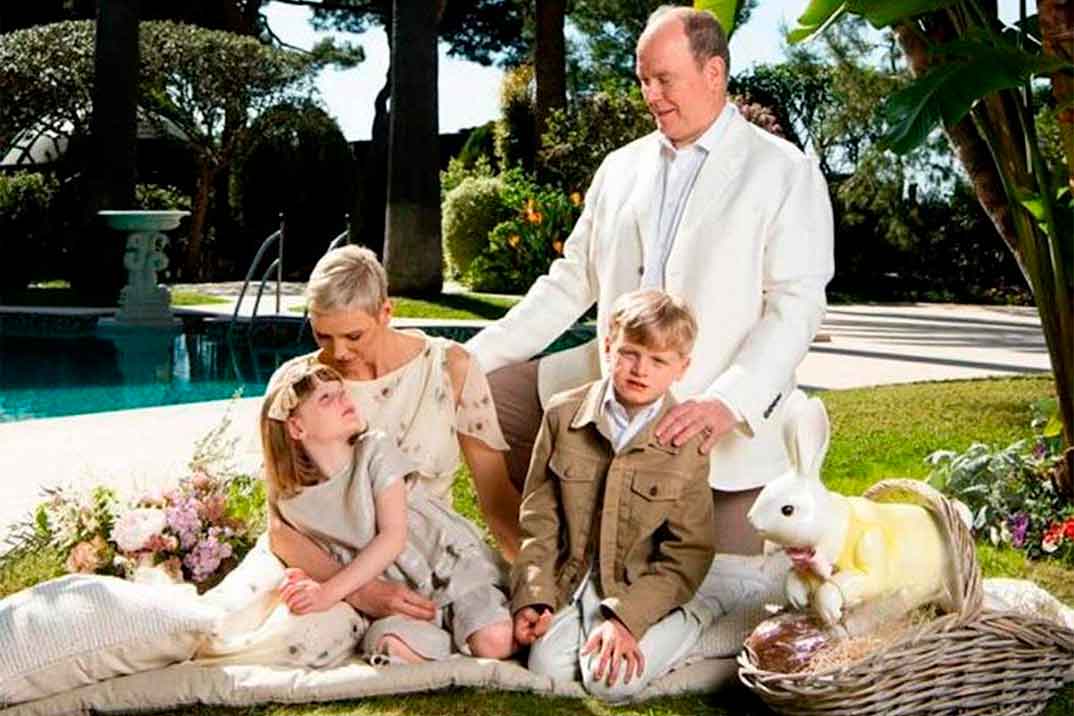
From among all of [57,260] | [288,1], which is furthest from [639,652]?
[288,1]

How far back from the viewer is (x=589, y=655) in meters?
3.58

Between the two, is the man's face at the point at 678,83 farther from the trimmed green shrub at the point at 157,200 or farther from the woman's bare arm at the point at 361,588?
the trimmed green shrub at the point at 157,200

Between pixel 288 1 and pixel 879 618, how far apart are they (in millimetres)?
20948

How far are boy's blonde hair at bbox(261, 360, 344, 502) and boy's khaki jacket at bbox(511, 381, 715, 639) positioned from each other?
1.64 ft

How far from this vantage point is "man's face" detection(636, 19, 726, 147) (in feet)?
12.3

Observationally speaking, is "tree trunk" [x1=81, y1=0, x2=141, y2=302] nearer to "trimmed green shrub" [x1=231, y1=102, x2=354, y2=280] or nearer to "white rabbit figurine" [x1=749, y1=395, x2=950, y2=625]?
"trimmed green shrub" [x1=231, y1=102, x2=354, y2=280]

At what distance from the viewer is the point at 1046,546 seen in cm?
507

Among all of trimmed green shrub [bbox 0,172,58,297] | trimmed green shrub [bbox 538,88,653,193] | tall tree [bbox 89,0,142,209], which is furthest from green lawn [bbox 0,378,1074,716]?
trimmed green shrub [bbox 0,172,58,297]

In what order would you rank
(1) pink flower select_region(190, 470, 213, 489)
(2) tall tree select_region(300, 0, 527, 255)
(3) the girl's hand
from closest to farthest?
(3) the girl's hand
(1) pink flower select_region(190, 470, 213, 489)
(2) tall tree select_region(300, 0, 527, 255)

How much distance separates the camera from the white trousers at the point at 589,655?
11.7 ft

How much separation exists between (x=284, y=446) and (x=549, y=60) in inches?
554

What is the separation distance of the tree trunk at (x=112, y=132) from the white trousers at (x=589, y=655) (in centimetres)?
1252

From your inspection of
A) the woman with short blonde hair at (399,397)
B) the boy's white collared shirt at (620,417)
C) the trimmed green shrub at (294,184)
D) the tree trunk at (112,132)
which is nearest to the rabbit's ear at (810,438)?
the boy's white collared shirt at (620,417)

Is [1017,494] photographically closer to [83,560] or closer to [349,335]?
[349,335]
